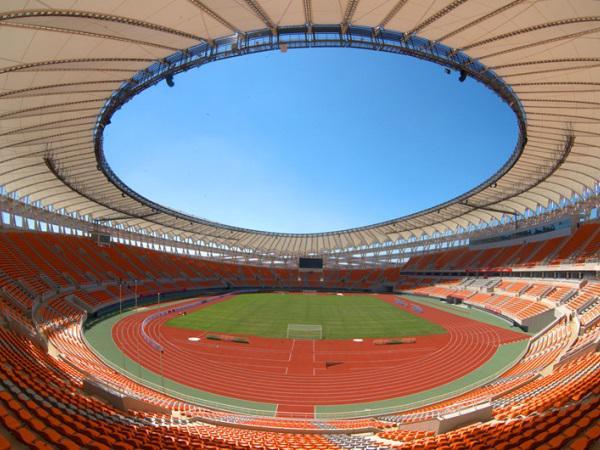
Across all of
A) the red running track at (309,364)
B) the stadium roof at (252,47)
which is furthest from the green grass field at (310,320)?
the stadium roof at (252,47)

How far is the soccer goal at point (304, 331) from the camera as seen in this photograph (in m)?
25.7

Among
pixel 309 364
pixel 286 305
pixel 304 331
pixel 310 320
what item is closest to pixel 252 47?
pixel 309 364

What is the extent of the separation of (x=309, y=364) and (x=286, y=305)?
23666 millimetres

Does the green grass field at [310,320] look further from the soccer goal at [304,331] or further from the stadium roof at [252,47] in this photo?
the stadium roof at [252,47]

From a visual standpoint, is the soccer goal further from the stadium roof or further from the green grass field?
the stadium roof

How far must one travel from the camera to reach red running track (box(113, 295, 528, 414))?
15805 mm

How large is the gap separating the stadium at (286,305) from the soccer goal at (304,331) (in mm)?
246

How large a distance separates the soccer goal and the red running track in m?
1.42

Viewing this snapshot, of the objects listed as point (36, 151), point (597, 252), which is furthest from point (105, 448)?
point (597, 252)

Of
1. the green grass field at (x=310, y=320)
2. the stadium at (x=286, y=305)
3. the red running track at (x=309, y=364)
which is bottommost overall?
the green grass field at (x=310, y=320)

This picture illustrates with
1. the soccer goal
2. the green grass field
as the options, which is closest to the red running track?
the soccer goal

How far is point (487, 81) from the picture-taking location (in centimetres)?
1678

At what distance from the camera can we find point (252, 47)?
14344 mm

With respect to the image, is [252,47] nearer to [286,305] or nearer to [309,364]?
[309,364]
